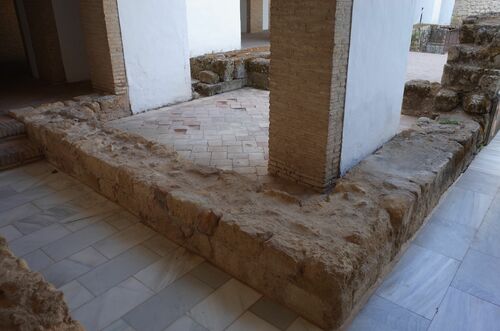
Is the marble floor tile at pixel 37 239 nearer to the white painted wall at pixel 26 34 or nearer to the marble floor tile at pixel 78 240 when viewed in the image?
the marble floor tile at pixel 78 240

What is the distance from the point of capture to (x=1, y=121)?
17.6 feet

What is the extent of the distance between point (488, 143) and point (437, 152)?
7.53 ft

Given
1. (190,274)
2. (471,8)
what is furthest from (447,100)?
(471,8)

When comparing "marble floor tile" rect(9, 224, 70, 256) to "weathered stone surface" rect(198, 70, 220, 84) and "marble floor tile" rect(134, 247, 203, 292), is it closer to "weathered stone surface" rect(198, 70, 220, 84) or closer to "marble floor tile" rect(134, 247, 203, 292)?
"marble floor tile" rect(134, 247, 203, 292)

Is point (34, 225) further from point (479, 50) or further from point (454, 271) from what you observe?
point (479, 50)

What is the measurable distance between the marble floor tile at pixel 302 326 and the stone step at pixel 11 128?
4.56m

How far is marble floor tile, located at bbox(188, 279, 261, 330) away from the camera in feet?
8.11

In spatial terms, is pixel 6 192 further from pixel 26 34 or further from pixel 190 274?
pixel 26 34

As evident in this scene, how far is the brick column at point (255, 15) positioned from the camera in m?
15.1

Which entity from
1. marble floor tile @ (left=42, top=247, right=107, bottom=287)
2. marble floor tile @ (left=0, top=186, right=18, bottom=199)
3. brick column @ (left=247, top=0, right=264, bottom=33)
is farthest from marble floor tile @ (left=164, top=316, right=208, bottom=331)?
brick column @ (left=247, top=0, right=264, bottom=33)

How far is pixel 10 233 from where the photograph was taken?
11.3 ft

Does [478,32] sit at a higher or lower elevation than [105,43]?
higher

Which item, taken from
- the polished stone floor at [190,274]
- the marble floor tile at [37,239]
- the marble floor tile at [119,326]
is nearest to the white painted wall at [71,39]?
the polished stone floor at [190,274]

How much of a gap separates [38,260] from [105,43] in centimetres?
407
